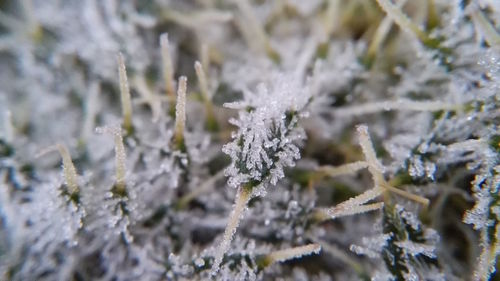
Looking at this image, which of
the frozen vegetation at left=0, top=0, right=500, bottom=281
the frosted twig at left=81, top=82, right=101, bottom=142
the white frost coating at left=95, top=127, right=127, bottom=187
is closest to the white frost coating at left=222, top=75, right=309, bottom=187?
the frozen vegetation at left=0, top=0, right=500, bottom=281

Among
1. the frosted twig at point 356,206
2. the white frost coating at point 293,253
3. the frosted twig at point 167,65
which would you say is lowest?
the white frost coating at point 293,253

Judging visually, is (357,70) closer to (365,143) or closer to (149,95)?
(365,143)

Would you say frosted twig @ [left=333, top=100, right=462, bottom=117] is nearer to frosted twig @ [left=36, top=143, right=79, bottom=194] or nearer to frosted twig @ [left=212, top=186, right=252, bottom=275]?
frosted twig @ [left=212, top=186, right=252, bottom=275]

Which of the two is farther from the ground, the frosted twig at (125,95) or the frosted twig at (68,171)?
the frosted twig at (125,95)

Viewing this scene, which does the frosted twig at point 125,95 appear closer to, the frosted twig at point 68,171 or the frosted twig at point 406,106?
the frosted twig at point 68,171

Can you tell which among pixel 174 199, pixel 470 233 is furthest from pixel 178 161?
pixel 470 233

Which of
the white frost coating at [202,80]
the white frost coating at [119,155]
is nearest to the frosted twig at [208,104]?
the white frost coating at [202,80]

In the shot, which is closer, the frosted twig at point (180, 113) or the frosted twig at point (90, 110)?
the frosted twig at point (180, 113)

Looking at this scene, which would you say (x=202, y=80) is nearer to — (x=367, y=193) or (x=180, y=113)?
(x=180, y=113)
